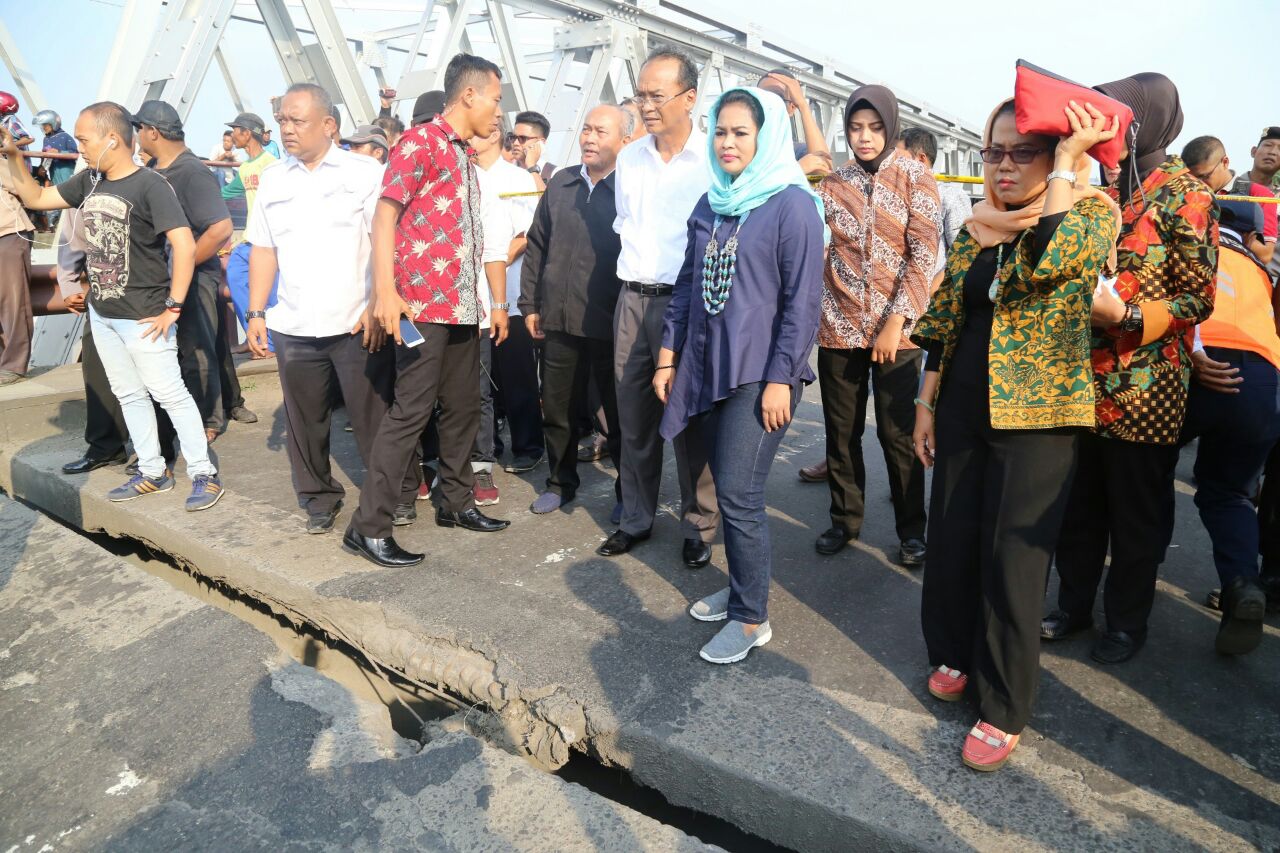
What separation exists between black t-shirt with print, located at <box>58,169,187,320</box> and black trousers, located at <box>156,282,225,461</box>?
532mm

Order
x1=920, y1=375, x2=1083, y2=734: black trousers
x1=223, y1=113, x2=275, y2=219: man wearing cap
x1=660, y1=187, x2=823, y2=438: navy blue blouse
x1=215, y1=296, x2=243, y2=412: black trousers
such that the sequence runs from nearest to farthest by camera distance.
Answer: x1=920, y1=375, x2=1083, y2=734: black trousers, x1=660, y1=187, x2=823, y2=438: navy blue blouse, x1=215, y1=296, x2=243, y2=412: black trousers, x1=223, y1=113, x2=275, y2=219: man wearing cap

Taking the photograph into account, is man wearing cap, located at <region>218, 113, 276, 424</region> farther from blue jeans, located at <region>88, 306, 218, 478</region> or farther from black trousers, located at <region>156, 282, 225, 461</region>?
blue jeans, located at <region>88, 306, 218, 478</region>

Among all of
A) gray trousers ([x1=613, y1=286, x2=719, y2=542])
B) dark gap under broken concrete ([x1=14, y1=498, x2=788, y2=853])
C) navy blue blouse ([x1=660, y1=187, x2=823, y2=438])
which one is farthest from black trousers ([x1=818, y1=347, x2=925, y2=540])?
dark gap under broken concrete ([x1=14, y1=498, x2=788, y2=853])

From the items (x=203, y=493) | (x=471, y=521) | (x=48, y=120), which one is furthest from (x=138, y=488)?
(x=48, y=120)

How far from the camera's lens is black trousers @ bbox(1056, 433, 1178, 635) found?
246 cm

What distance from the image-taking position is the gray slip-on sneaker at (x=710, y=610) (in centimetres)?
278

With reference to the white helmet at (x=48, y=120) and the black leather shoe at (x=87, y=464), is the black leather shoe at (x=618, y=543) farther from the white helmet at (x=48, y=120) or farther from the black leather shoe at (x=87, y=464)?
the white helmet at (x=48, y=120)

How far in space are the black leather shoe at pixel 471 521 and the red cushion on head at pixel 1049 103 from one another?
2.63 metres

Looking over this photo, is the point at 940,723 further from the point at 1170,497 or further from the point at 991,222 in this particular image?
the point at 991,222

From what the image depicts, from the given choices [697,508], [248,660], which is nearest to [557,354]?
[697,508]

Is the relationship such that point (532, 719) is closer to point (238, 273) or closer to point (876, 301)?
point (876, 301)

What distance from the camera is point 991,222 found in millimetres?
2029

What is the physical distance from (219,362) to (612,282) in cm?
303

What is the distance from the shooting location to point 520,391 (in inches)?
184
